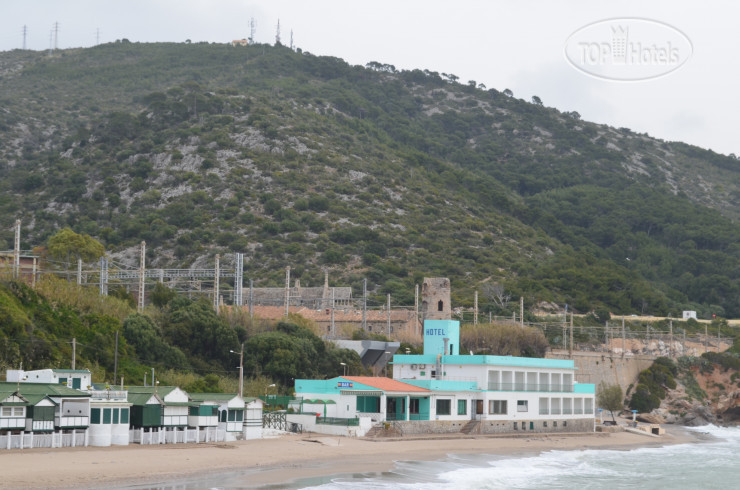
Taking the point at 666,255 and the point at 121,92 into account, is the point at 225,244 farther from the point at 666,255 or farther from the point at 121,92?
the point at 121,92

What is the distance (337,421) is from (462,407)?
8.48 m

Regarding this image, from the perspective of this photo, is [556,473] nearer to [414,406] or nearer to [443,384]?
[414,406]

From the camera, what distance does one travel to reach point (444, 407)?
4719cm

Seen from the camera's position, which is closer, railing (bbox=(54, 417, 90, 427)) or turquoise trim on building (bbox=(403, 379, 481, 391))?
railing (bbox=(54, 417, 90, 427))

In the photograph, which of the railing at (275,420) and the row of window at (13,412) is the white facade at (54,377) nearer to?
the row of window at (13,412)

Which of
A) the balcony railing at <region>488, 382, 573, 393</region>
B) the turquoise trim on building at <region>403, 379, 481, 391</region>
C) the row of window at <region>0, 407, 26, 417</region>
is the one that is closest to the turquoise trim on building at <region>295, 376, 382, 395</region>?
the turquoise trim on building at <region>403, 379, 481, 391</region>

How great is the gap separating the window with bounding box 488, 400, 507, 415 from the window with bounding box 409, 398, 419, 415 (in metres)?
5.08

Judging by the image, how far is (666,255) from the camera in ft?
416

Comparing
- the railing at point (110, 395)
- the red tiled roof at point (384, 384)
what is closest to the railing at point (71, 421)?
the railing at point (110, 395)

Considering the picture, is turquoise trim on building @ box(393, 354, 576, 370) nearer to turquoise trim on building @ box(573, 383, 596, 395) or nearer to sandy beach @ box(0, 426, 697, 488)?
turquoise trim on building @ box(573, 383, 596, 395)

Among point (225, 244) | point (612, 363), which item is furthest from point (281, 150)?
point (612, 363)

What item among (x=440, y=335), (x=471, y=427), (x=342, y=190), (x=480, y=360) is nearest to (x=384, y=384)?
(x=471, y=427)

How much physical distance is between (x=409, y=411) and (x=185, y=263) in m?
45.9

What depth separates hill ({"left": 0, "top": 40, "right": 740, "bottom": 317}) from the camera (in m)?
93.6
